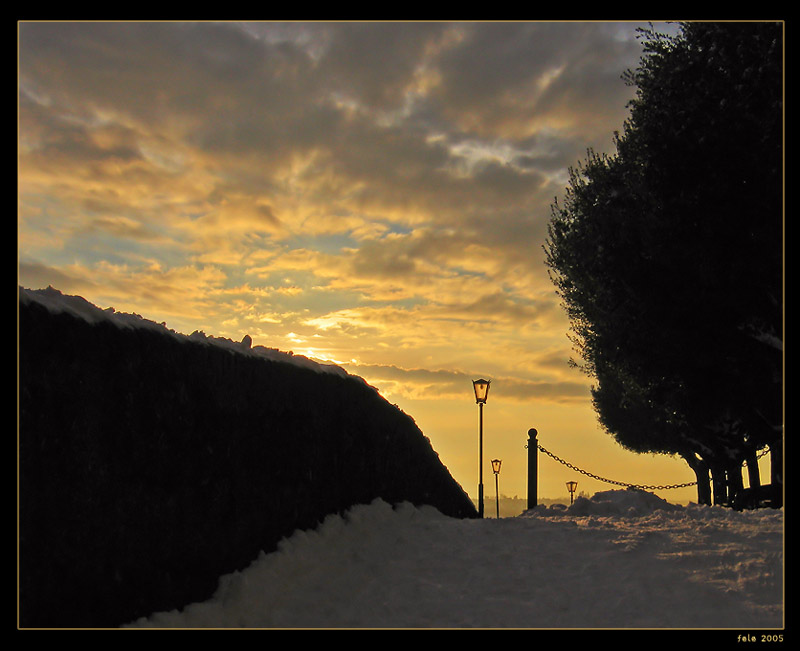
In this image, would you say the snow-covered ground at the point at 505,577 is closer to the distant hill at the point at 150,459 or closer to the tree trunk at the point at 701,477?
the distant hill at the point at 150,459

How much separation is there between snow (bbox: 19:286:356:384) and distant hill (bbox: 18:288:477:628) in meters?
0.02

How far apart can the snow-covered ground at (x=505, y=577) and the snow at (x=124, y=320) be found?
2.35 m

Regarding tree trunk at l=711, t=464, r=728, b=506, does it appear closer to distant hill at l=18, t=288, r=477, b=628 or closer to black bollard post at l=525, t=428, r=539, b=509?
black bollard post at l=525, t=428, r=539, b=509

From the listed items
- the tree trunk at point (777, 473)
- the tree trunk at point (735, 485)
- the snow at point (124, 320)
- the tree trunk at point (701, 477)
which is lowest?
the tree trunk at point (701, 477)

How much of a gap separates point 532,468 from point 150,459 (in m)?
11.4

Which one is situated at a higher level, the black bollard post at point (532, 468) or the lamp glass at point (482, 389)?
the lamp glass at point (482, 389)

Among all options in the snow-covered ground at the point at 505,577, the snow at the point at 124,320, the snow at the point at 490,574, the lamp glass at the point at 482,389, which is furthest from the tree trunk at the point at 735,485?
the snow at the point at 124,320

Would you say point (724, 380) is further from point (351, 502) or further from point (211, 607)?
point (211, 607)

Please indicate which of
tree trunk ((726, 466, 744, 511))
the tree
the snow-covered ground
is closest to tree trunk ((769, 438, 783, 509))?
the tree

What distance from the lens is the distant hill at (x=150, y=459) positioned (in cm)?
549

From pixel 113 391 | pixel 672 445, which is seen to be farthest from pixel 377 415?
pixel 672 445

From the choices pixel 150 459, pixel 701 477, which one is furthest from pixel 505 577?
pixel 701 477

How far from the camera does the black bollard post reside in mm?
16281

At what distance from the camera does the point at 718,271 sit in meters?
11.9
